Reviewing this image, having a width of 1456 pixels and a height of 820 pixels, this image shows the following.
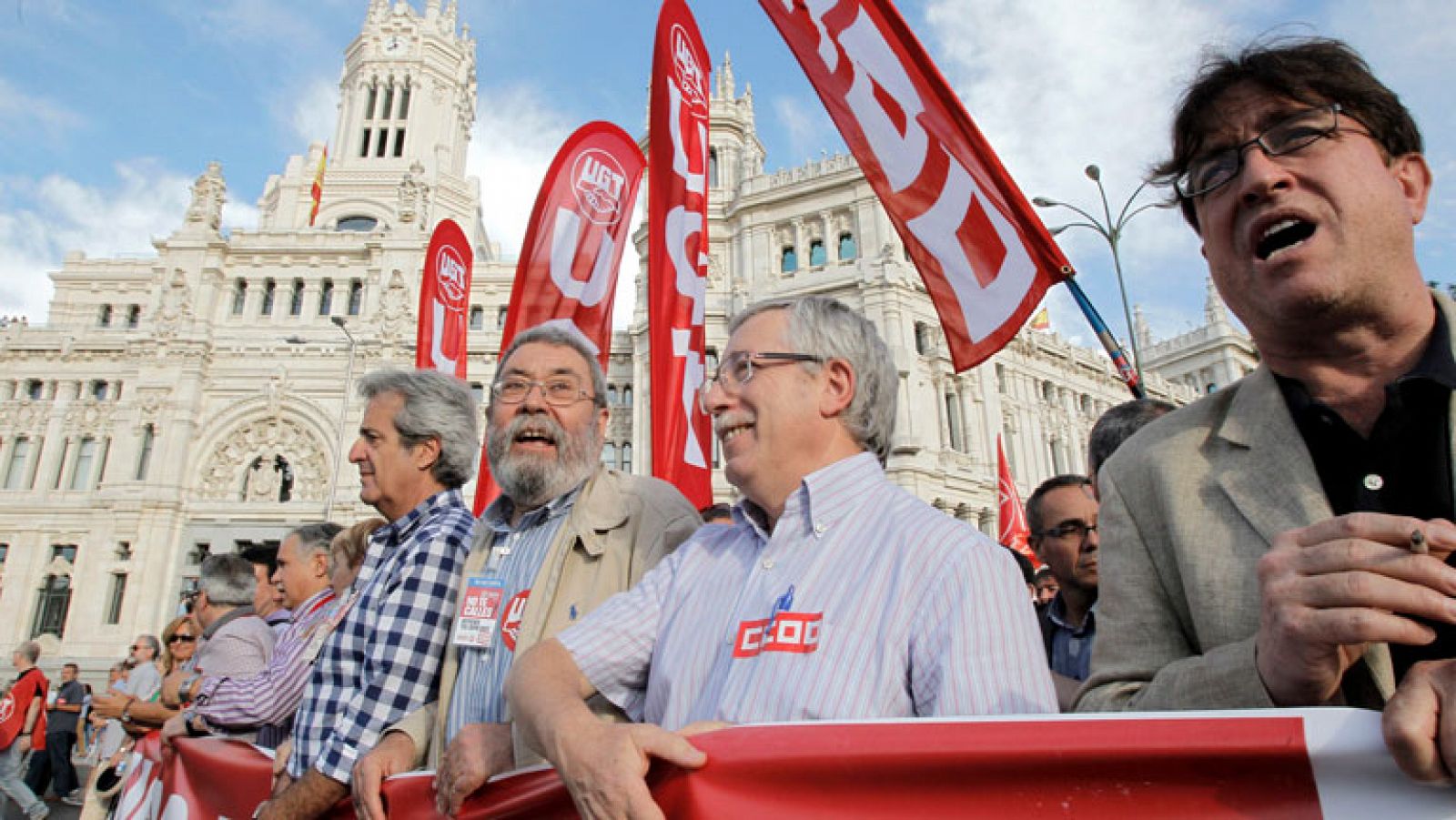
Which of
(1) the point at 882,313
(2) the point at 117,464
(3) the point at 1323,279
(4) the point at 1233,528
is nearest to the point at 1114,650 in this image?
(4) the point at 1233,528

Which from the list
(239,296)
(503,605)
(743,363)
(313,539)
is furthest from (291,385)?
(743,363)

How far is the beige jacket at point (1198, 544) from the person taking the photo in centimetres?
138

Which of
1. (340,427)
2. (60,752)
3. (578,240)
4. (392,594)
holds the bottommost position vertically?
(60,752)

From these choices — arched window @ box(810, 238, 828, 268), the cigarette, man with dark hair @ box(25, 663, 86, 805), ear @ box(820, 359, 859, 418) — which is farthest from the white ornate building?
the cigarette

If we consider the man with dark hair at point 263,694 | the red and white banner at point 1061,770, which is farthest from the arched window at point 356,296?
the red and white banner at point 1061,770

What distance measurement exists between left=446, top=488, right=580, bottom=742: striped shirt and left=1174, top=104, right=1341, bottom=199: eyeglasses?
2.15m

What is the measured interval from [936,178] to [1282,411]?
3.14 m

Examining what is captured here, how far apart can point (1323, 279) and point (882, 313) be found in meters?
25.9

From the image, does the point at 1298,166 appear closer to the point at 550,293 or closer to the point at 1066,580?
the point at 1066,580

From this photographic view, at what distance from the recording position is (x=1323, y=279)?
144 centimetres

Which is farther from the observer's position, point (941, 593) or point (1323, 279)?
point (941, 593)

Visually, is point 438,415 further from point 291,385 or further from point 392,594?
point 291,385

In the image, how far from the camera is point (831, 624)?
72.3 inches

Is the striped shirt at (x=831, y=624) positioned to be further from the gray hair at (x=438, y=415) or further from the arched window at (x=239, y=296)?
the arched window at (x=239, y=296)
